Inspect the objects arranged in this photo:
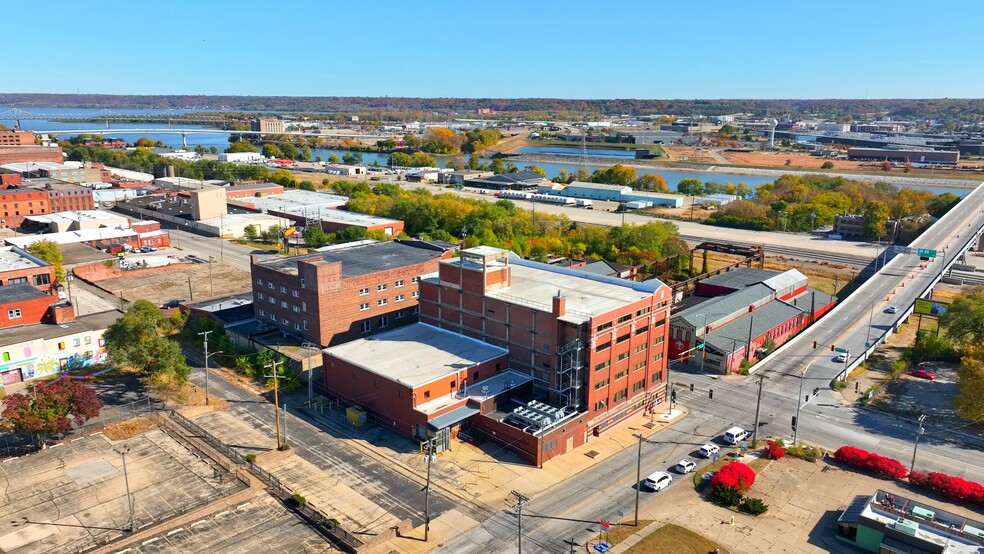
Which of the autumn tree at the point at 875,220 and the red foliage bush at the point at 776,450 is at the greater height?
the autumn tree at the point at 875,220

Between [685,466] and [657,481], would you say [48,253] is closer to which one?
[657,481]

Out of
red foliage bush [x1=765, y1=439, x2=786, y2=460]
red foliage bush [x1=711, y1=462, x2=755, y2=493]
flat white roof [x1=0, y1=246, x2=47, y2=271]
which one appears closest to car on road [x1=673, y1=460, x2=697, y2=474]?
red foliage bush [x1=711, y1=462, x2=755, y2=493]

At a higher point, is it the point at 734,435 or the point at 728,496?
the point at 734,435

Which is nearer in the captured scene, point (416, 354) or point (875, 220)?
point (416, 354)

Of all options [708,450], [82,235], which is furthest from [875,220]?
[82,235]

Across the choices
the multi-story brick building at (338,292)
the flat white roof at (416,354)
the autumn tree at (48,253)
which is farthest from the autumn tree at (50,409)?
the autumn tree at (48,253)

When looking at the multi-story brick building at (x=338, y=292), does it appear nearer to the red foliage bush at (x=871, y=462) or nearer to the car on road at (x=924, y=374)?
the red foliage bush at (x=871, y=462)
